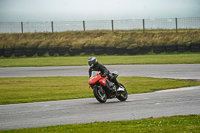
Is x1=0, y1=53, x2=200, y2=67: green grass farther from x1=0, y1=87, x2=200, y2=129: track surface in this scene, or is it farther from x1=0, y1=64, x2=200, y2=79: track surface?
x1=0, y1=87, x2=200, y2=129: track surface

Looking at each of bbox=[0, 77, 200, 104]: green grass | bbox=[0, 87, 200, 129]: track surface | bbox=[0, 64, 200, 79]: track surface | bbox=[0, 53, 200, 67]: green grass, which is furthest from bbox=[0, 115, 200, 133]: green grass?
bbox=[0, 53, 200, 67]: green grass

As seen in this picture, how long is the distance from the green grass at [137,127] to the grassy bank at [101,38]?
33.7 metres

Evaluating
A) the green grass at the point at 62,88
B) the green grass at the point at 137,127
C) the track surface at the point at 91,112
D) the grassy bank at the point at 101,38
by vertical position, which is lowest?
the green grass at the point at 62,88

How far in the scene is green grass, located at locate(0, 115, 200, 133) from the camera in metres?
6.91

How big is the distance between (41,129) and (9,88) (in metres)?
11.1

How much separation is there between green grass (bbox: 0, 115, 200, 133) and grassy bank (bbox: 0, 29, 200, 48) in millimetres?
33706

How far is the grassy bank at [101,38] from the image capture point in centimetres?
4306

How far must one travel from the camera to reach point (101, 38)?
47500 millimetres

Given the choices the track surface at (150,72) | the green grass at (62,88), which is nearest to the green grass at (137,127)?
the green grass at (62,88)

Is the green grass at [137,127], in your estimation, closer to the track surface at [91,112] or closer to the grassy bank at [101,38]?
the track surface at [91,112]

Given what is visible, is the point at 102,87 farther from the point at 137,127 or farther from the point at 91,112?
the point at 137,127

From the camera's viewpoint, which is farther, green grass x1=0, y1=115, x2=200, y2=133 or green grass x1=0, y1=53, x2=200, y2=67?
green grass x1=0, y1=53, x2=200, y2=67

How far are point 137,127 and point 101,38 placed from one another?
40.5 meters

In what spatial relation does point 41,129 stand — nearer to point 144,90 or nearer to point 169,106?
point 169,106
